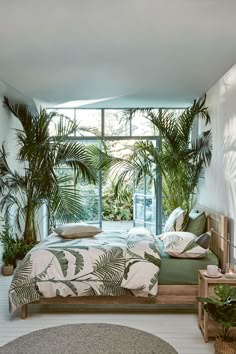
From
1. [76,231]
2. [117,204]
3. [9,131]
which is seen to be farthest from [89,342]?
[117,204]

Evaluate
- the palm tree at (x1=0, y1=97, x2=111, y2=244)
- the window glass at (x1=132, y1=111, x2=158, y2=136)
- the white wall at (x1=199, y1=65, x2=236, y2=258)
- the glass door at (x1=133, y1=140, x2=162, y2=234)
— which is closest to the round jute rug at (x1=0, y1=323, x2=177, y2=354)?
the white wall at (x1=199, y1=65, x2=236, y2=258)

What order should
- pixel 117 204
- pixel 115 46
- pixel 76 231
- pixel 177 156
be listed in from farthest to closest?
1. pixel 117 204
2. pixel 177 156
3. pixel 76 231
4. pixel 115 46

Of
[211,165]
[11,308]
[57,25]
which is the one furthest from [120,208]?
[57,25]

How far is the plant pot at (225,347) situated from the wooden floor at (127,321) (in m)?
0.16

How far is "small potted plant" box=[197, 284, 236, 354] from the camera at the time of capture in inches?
118

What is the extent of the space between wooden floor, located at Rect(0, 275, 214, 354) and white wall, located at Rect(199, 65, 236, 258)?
1.03 metres

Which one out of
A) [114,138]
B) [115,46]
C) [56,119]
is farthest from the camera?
[114,138]

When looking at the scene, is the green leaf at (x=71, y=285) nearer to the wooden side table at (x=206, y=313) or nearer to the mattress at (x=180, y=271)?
the mattress at (x=180, y=271)

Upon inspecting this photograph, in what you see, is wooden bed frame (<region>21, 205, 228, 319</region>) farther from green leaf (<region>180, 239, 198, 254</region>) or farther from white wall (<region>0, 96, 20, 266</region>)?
white wall (<region>0, 96, 20, 266</region>)

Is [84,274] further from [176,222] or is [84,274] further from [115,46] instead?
[115,46]

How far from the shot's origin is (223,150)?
16.0 ft

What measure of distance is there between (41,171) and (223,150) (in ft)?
8.17

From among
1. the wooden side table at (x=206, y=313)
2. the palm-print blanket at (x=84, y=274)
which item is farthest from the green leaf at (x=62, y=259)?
the wooden side table at (x=206, y=313)

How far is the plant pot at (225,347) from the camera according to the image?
9.80ft
